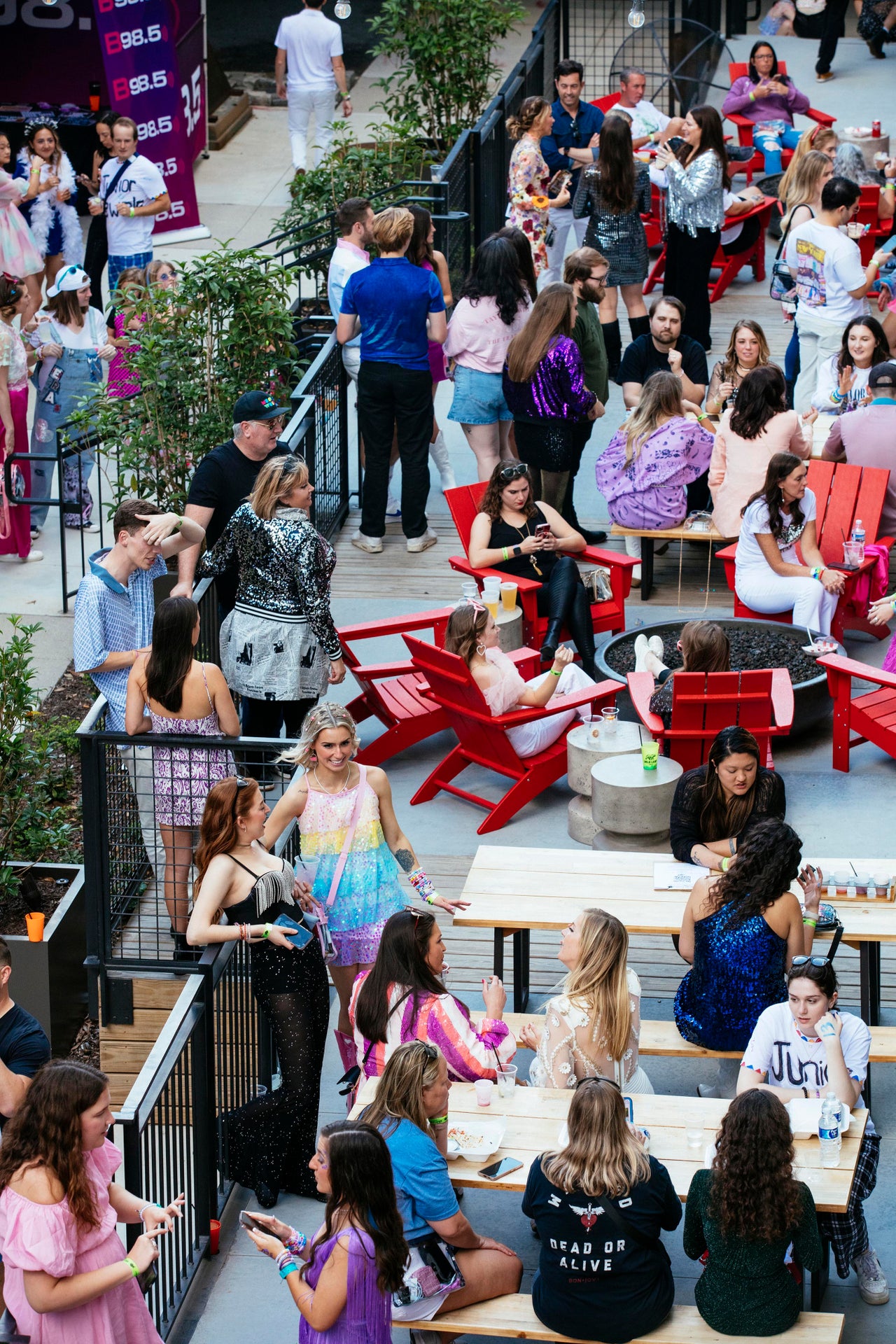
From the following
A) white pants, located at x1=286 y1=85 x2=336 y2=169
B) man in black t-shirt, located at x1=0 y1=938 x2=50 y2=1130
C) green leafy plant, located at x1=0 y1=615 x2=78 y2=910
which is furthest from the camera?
white pants, located at x1=286 y1=85 x2=336 y2=169

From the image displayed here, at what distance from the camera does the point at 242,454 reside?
827 centimetres

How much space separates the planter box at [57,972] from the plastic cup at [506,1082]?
3934 mm

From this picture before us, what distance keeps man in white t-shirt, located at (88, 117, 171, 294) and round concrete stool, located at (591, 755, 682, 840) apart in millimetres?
7422

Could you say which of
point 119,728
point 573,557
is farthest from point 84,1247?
point 573,557

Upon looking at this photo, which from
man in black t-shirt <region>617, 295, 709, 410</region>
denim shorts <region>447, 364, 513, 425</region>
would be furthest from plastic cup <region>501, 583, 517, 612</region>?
man in black t-shirt <region>617, 295, 709, 410</region>

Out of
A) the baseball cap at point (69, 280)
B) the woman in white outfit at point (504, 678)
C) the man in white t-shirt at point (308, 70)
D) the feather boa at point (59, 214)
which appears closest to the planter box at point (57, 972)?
the woman in white outfit at point (504, 678)

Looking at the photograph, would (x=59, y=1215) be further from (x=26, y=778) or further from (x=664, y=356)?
(x=664, y=356)

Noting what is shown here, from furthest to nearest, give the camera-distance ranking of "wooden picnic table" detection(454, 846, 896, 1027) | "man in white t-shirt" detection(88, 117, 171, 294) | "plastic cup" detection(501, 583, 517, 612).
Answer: "man in white t-shirt" detection(88, 117, 171, 294) < "plastic cup" detection(501, 583, 517, 612) < "wooden picnic table" detection(454, 846, 896, 1027)

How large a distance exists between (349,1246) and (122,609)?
3.53 meters

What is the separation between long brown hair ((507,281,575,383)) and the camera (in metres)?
9.63

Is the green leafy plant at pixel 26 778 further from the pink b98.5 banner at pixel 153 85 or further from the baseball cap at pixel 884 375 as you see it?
the pink b98.5 banner at pixel 153 85

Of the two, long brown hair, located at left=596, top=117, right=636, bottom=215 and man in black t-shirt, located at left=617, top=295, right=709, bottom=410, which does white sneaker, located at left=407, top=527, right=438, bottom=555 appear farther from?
long brown hair, located at left=596, top=117, right=636, bottom=215

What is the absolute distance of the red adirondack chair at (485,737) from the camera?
8062 millimetres

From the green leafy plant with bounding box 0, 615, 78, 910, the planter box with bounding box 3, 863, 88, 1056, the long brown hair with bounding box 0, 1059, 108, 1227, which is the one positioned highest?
the long brown hair with bounding box 0, 1059, 108, 1227
